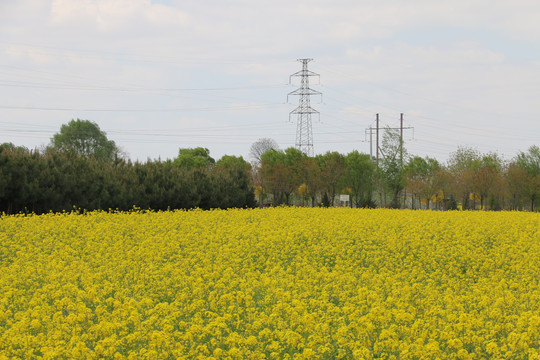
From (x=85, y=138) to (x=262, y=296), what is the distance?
75.4 meters

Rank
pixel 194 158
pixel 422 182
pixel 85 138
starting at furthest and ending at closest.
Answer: pixel 85 138 < pixel 194 158 < pixel 422 182

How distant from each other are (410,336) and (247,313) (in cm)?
207

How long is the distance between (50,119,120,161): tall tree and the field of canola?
62.8m

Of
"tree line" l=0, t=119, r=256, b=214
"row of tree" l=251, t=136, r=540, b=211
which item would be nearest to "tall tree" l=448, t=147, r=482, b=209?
"row of tree" l=251, t=136, r=540, b=211

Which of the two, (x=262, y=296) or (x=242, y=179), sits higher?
(x=242, y=179)

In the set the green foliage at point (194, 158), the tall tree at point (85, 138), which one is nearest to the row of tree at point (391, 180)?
the green foliage at point (194, 158)

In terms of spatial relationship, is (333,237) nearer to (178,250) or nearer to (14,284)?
(178,250)

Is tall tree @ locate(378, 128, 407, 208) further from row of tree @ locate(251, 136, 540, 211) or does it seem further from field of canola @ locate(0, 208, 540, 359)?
field of canola @ locate(0, 208, 540, 359)

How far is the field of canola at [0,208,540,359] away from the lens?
6074 mm

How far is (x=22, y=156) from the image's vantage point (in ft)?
78.9

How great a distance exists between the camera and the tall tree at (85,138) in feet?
254

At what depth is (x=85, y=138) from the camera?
261ft

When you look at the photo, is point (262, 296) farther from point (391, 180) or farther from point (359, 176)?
point (359, 176)

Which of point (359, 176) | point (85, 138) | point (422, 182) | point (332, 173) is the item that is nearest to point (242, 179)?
point (332, 173)
